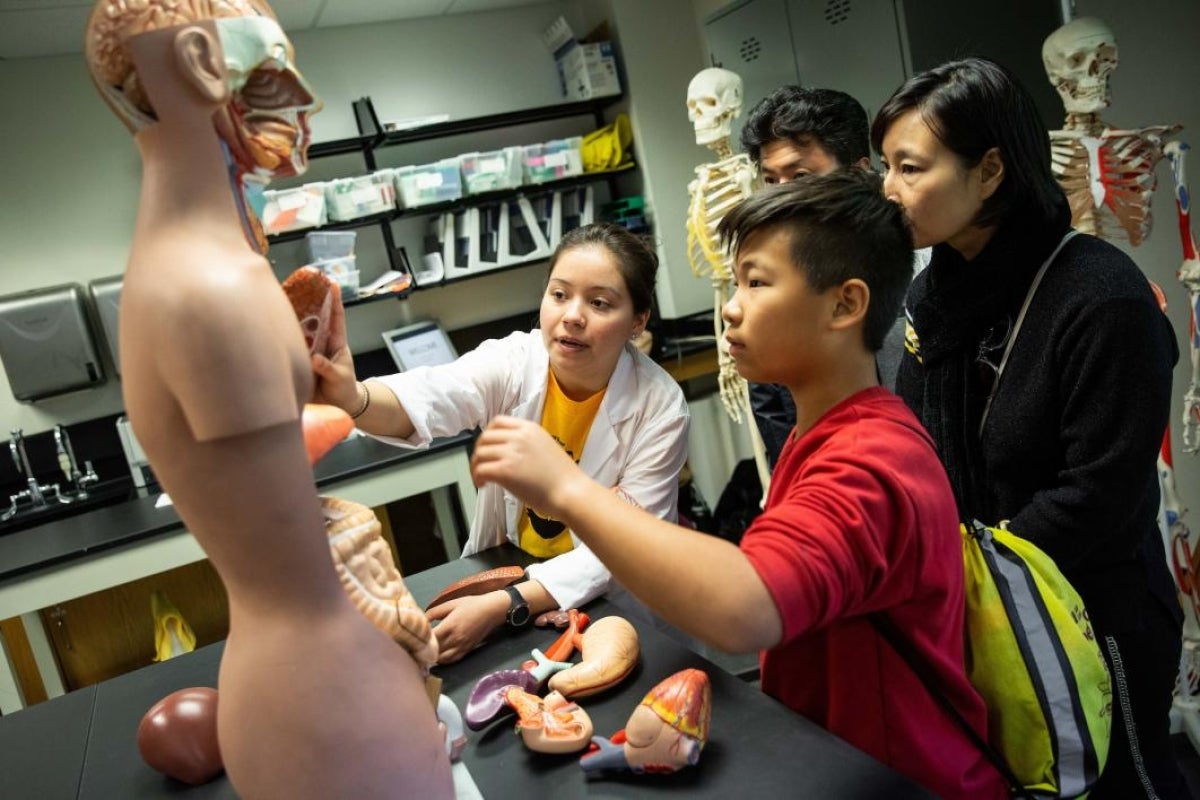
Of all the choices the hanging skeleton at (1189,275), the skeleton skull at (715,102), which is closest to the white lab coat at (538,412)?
the hanging skeleton at (1189,275)

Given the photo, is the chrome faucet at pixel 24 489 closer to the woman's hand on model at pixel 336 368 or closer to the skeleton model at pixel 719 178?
the skeleton model at pixel 719 178

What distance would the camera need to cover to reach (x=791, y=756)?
0.99 m

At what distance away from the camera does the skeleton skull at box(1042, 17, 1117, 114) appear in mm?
1882

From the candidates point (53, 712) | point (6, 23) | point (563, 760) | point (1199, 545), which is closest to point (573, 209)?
point (6, 23)

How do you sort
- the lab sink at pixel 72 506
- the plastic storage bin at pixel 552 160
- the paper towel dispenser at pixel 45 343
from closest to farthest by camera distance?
the lab sink at pixel 72 506 → the paper towel dispenser at pixel 45 343 → the plastic storage bin at pixel 552 160

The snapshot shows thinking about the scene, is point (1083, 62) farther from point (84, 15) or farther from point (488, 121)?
point (84, 15)

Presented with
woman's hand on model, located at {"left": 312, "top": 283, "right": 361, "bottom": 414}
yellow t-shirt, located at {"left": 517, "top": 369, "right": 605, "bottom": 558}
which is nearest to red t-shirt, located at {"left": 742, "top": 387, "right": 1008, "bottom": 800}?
woman's hand on model, located at {"left": 312, "top": 283, "right": 361, "bottom": 414}

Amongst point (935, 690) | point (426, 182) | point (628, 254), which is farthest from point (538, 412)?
point (426, 182)

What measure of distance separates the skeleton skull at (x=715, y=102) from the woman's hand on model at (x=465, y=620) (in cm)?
196

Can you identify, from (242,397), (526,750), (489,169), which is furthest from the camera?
(489,169)

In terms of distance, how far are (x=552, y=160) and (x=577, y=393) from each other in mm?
2508

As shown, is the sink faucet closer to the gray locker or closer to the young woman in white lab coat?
the young woman in white lab coat

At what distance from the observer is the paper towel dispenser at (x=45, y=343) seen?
3451 mm

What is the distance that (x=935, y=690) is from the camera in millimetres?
979
